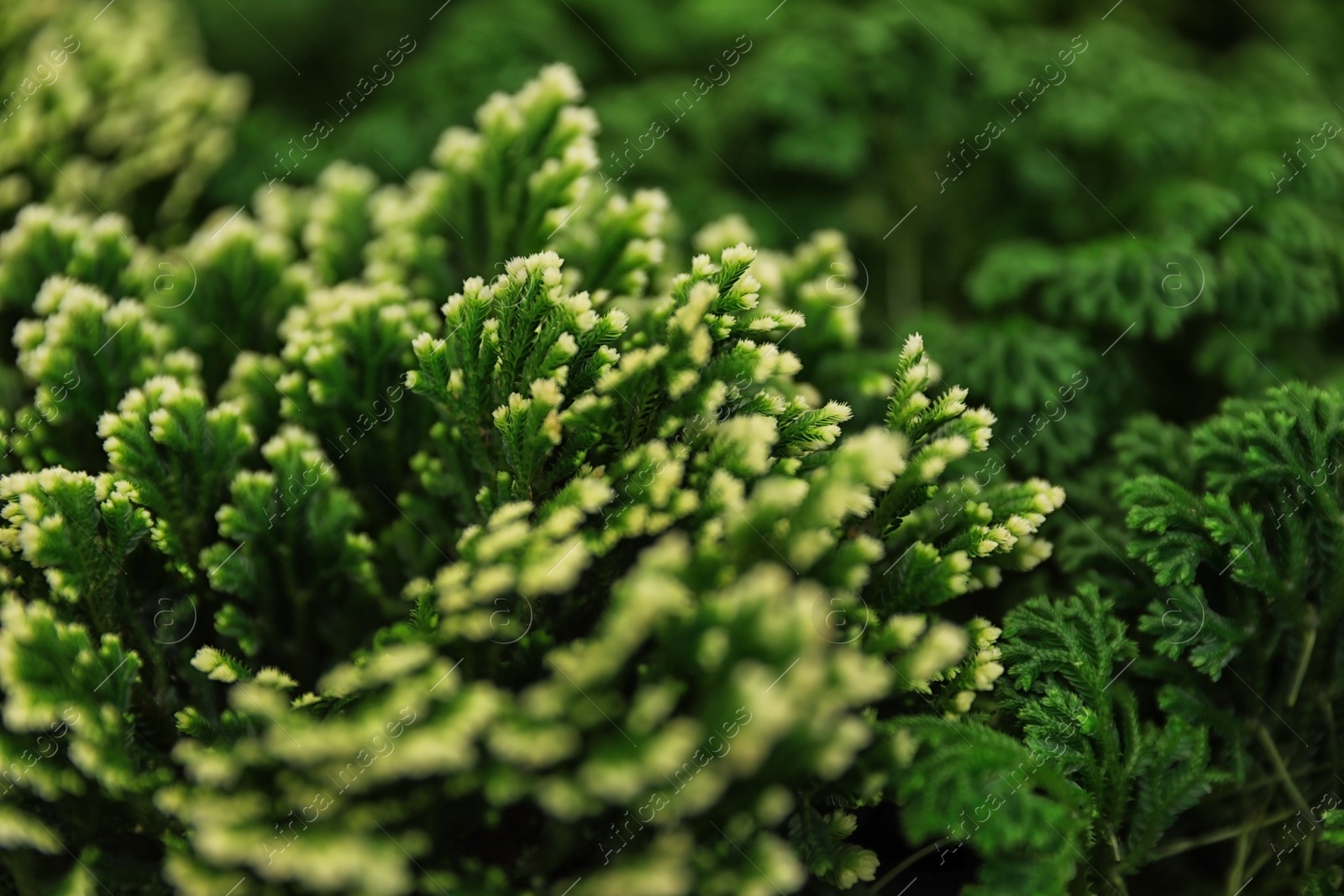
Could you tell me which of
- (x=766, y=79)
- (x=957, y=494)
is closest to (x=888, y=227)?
(x=766, y=79)

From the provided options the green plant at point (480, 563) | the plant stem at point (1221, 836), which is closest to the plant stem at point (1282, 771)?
the plant stem at point (1221, 836)

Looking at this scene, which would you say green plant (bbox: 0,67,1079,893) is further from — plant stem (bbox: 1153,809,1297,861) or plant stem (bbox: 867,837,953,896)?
plant stem (bbox: 1153,809,1297,861)

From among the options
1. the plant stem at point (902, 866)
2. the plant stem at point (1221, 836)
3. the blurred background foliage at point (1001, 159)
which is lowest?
the plant stem at point (1221, 836)

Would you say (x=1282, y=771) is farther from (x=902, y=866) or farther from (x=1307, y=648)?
(x=902, y=866)

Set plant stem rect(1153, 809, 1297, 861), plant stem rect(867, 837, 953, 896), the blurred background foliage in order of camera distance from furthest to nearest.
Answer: the blurred background foliage
plant stem rect(1153, 809, 1297, 861)
plant stem rect(867, 837, 953, 896)

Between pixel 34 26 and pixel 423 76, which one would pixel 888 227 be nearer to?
pixel 423 76

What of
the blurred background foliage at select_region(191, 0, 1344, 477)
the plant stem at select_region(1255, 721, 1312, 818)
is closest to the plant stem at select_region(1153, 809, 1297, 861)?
the plant stem at select_region(1255, 721, 1312, 818)

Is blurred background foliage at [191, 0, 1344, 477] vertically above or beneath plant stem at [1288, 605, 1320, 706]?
above

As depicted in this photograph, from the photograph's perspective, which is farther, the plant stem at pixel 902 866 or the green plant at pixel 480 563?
the plant stem at pixel 902 866

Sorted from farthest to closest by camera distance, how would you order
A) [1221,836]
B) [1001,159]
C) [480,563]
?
[1001,159] < [1221,836] < [480,563]

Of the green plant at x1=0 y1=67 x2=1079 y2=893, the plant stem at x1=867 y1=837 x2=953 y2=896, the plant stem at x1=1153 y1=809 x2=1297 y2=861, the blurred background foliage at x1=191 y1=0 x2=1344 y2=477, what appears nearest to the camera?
the green plant at x1=0 y1=67 x2=1079 y2=893

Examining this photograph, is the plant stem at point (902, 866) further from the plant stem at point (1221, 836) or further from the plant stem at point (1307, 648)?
the plant stem at point (1307, 648)

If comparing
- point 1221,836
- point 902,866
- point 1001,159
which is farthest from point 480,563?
point 1001,159
